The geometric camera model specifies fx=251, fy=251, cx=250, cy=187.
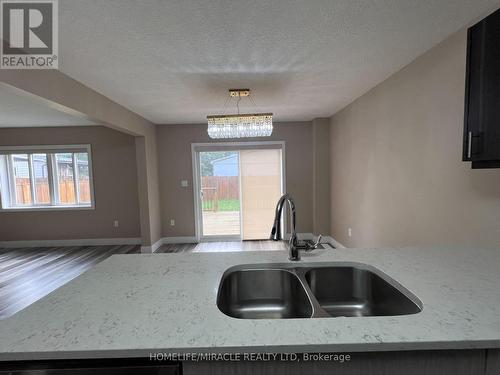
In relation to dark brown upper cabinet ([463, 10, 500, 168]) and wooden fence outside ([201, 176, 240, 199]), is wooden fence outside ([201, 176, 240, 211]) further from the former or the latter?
dark brown upper cabinet ([463, 10, 500, 168])

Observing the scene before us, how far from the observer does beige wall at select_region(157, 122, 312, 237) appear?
4.98 m

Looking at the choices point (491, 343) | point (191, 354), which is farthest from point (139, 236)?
point (491, 343)

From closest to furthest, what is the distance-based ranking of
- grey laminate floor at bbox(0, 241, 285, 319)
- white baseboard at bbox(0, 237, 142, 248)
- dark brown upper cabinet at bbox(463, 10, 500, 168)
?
dark brown upper cabinet at bbox(463, 10, 500, 168) → grey laminate floor at bbox(0, 241, 285, 319) → white baseboard at bbox(0, 237, 142, 248)

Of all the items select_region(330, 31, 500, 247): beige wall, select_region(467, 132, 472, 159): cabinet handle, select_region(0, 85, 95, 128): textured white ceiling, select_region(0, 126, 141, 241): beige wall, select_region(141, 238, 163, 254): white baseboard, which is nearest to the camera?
select_region(467, 132, 472, 159): cabinet handle

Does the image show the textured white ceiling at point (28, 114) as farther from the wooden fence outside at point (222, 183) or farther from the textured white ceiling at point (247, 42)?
the wooden fence outside at point (222, 183)

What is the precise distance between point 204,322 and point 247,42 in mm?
1904

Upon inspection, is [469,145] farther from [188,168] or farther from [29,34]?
[188,168]

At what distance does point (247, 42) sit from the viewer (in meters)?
1.91

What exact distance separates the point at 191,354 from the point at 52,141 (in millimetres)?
5840

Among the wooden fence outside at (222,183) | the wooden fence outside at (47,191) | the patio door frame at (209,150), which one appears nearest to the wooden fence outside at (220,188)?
the wooden fence outside at (222,183)

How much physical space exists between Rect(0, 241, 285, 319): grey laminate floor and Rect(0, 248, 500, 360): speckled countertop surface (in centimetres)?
263

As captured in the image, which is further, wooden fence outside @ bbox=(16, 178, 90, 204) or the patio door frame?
wooden fence outside @ bbox=(16, 178, 90, 204)

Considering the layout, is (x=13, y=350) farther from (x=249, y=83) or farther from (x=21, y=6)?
(x=249, y=83)

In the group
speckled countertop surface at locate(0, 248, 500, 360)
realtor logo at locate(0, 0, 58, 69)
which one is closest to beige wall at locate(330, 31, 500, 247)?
speckled countertop surface at locate(0, 248, 500, 360)
